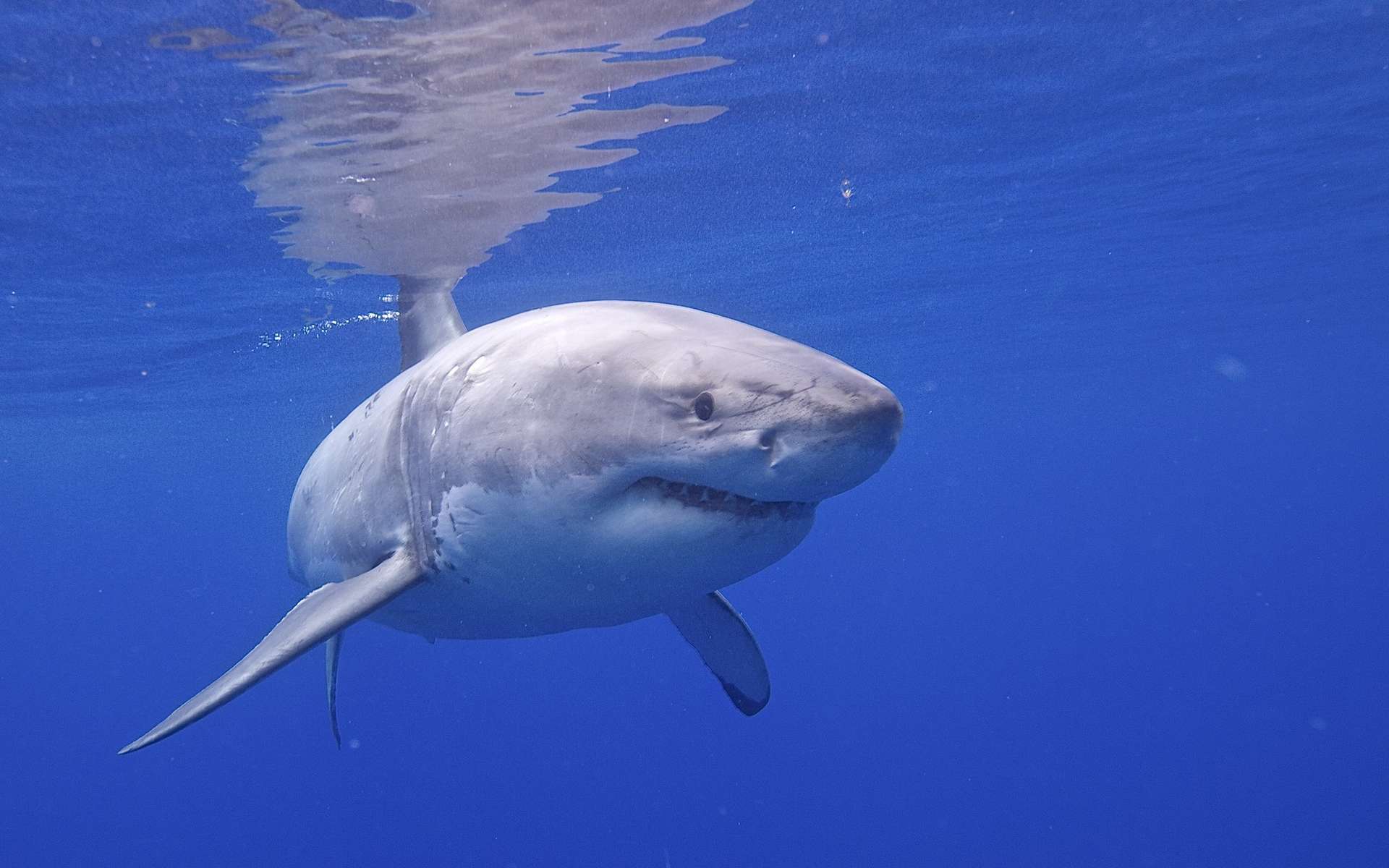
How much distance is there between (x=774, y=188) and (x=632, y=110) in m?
→ 4.05

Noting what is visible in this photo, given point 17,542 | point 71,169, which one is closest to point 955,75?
point 71,169

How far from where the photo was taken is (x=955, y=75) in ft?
36.7

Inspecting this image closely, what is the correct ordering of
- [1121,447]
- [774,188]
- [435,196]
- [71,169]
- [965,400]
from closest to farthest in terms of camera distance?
[71,169] → [435,196] → [774,188] → [965,400] → [1121,447]

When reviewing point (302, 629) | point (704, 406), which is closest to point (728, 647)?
point (302, 629)

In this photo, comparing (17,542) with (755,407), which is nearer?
(755,407)

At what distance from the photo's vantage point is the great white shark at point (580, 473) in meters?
2.60

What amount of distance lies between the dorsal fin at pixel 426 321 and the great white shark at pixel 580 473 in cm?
209

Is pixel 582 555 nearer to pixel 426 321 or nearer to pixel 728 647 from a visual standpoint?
pixel 728 647

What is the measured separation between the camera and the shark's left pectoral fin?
18.0 feet

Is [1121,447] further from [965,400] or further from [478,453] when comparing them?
[478,453]

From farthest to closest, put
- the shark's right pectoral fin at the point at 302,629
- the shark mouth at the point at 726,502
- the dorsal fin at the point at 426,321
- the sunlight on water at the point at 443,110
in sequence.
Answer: the sunlight on water at the point at 443,110 < the dorsal fin at the point at 426,321 < the shark's right pectoral fin at the point at 302,629 < the shark mouth at the point at 726,502

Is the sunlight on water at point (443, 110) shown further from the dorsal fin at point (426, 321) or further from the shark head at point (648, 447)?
the shark head at point (648, 447)

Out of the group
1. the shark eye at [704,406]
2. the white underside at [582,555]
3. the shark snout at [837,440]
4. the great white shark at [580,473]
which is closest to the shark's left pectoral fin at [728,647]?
the great white shark at [580,473]

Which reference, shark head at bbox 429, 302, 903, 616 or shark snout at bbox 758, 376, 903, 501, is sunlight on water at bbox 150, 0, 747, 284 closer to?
shark head at bbox 429, 302, 903, 616
